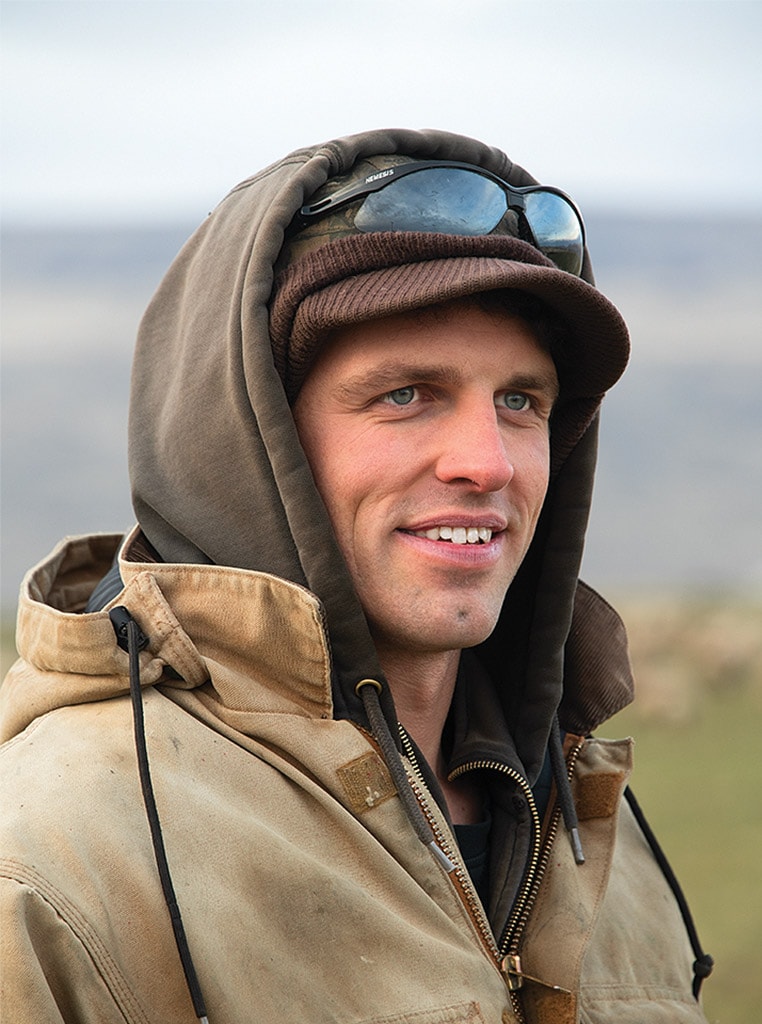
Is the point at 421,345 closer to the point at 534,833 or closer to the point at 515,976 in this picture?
the point at 534,833

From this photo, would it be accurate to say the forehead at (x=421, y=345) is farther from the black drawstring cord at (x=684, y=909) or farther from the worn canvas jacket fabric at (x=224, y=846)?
the black drawstring cord at (x=684, y=909)

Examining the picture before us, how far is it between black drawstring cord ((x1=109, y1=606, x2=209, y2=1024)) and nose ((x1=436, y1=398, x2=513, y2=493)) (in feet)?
2.04

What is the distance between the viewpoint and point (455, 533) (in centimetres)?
224

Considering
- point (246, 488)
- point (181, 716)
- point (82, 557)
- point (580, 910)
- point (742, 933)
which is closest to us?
point (181, 716)

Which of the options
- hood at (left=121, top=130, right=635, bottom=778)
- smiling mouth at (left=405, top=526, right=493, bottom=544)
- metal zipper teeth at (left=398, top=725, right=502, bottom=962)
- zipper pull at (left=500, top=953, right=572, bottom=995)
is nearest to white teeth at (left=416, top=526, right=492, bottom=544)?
smiling mouth at (left=405, top=526, right=493, bottom=544)

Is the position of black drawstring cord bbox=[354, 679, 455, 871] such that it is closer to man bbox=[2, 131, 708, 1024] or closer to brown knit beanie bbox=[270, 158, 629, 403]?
man bbox=[2, 131, 708, 1024]

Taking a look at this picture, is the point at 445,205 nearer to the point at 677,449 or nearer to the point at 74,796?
the point at 74,796

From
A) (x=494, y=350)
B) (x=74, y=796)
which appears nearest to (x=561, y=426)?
(x=494, y=350)

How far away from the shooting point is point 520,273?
2186mm

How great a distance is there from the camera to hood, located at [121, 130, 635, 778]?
2.13m

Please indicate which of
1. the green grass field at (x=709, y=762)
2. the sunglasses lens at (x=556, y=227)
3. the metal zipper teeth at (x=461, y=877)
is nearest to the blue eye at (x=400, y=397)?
the sunglasses lens at (x=556, y=227)

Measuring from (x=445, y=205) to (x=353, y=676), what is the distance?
2.91ft

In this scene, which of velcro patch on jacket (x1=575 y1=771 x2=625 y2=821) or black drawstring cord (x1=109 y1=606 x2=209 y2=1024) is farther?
velcro patch on jacket (x1=575 y1=771 x2=625 y2=821)

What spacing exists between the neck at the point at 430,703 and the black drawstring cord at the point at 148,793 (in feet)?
1.84
